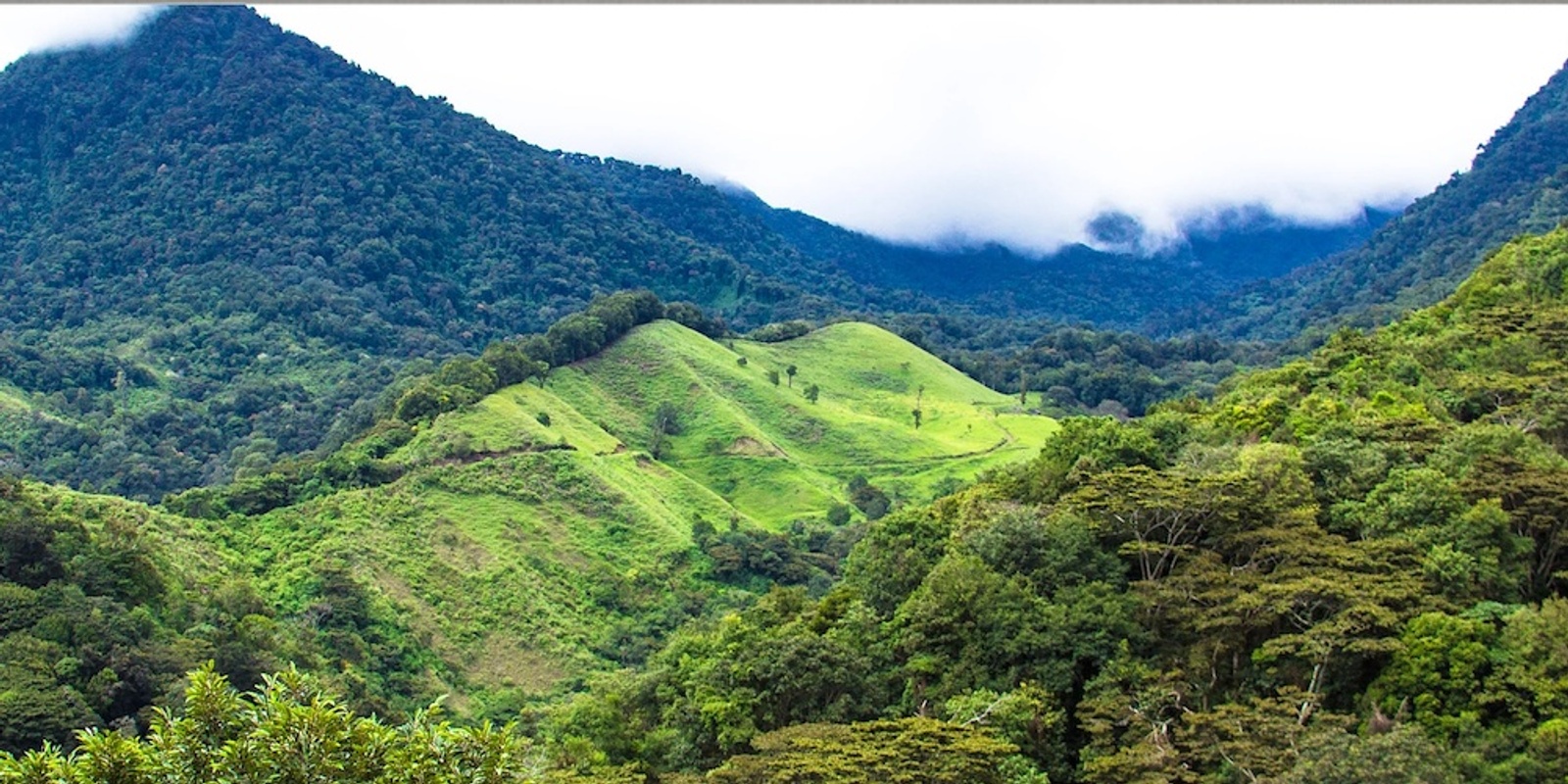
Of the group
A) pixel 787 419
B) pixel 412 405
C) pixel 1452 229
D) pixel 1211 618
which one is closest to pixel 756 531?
pixel 412 405

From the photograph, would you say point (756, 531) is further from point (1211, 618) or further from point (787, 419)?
point (1211, 618)

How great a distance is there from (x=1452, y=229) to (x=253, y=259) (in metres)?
140

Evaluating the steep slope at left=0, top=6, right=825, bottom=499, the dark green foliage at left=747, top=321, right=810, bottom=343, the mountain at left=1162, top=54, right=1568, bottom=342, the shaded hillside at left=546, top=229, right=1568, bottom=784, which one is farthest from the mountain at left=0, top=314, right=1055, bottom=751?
the mountain at left=1162, top=54, right=1568, bottom=342

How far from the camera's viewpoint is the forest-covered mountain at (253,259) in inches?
4139

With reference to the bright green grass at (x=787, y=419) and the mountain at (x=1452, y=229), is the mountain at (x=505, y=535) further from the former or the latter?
the mountain at (x=1452, y=229)

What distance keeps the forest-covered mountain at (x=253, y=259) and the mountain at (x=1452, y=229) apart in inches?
966

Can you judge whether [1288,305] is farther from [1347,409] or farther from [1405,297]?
[1347,409]

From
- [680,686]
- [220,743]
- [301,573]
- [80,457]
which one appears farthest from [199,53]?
[220,743]

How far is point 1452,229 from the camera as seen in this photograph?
143250 millimetres

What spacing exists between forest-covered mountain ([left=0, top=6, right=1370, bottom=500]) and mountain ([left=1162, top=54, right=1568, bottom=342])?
24.5 meters

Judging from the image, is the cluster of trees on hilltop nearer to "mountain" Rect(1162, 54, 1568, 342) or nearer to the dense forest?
the dense forest

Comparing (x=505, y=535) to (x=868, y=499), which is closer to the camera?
(x=505, y=535)

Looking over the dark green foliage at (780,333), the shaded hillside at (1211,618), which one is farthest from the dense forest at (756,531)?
the dark green foliage at (780,333)

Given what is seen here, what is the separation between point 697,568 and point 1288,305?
490ft
